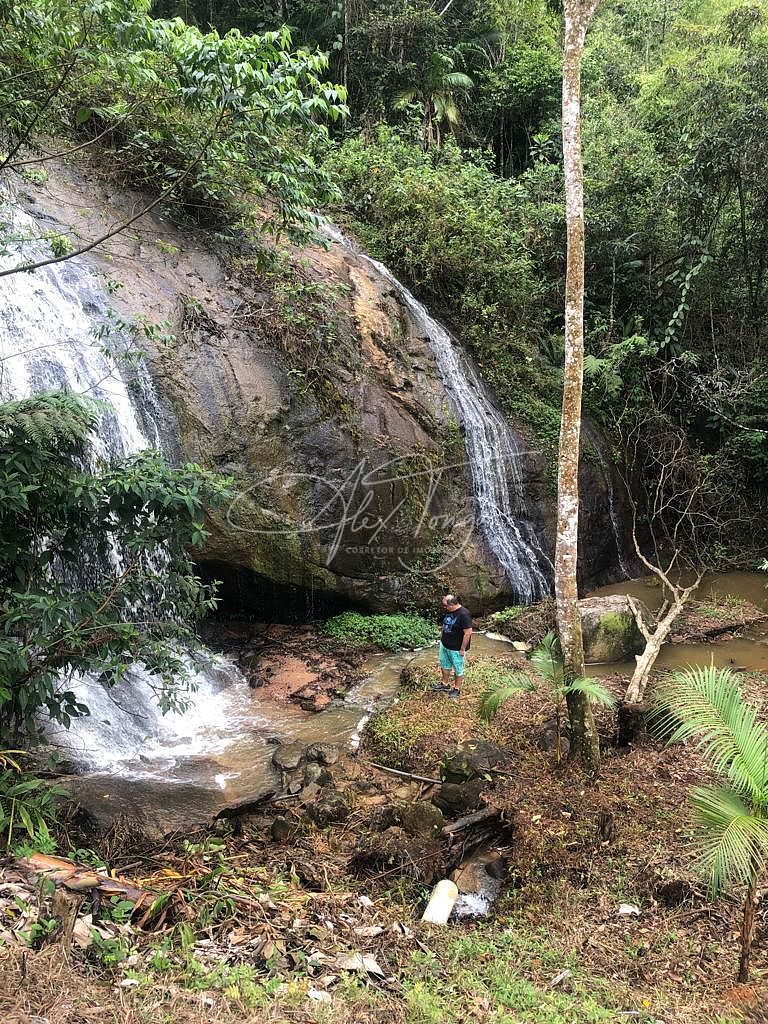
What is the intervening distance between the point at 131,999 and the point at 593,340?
49.9ft

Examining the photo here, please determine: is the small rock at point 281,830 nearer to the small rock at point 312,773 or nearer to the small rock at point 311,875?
the small rock at point 311,875

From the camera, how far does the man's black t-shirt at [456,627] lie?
8312 mm

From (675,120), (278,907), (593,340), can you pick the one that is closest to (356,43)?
(675,120)

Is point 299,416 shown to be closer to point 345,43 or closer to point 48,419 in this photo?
point 48,419

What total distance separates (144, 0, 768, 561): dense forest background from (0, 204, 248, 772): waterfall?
23.6 feet

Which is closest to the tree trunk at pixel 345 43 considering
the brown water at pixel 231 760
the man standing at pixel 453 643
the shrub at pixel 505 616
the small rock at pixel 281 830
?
the shrub at pixel 505 616

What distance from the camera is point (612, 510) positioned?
14219 millimetres

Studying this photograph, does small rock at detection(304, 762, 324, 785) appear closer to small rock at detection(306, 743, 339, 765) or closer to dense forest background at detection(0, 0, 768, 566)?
small rock at detection(306, 743, 339, 765)

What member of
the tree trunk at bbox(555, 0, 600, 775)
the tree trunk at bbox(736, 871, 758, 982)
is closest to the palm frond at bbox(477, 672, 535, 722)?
the tree trunk at bbox(555, 0, 600, 775)

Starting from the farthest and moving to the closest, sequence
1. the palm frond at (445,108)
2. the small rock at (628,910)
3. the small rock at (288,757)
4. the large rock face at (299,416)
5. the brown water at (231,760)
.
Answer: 1. the palm frond at (445,108)
2. the large rock face at (299,416)
3. the small rock at (288,757)
4. the brown water at (231,760)
5. the small rock at (628,910)

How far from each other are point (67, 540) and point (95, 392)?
3.94m

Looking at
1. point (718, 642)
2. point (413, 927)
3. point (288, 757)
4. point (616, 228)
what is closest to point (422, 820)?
point (413, 927)

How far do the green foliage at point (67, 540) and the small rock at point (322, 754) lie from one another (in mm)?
1954

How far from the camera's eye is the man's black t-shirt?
27.3 ft
